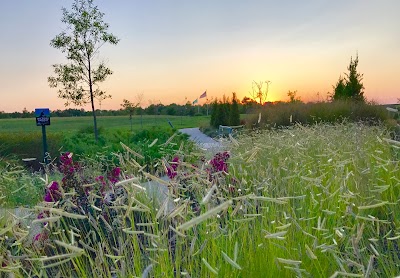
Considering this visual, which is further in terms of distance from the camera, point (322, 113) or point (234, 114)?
point (234, 114)

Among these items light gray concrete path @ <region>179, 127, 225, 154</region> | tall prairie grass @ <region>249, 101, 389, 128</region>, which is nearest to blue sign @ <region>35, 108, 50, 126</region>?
light gray concrete path @ <region>179, 127, 225, 154</region>

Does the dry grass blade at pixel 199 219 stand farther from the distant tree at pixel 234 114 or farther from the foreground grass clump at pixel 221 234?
the distant tree at pixel 234 114

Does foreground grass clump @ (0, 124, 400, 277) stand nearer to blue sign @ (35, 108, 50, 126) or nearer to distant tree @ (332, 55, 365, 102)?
blue sign @ (35, 108, 50, 126)

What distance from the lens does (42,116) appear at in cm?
997

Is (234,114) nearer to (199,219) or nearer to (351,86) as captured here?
(351,86)

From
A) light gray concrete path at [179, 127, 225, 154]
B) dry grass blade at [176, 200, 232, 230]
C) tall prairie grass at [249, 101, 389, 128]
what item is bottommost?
light gray concrete path at [179, 127, 225, 154]

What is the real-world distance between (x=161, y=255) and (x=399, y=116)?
17317mm

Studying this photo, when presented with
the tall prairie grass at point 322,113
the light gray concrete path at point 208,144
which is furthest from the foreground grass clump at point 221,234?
the tall prairie grass at point 322,113

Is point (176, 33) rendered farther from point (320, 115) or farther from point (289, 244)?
point (289, 244)

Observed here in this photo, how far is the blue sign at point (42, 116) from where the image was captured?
32.3 feet

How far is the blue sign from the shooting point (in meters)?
Result: 9.85

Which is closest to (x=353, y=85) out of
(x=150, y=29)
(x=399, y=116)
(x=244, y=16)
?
(x=399, y=116)

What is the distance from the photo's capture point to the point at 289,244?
2207 millimetres

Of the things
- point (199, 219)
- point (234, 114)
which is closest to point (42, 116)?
point (199, 219)
